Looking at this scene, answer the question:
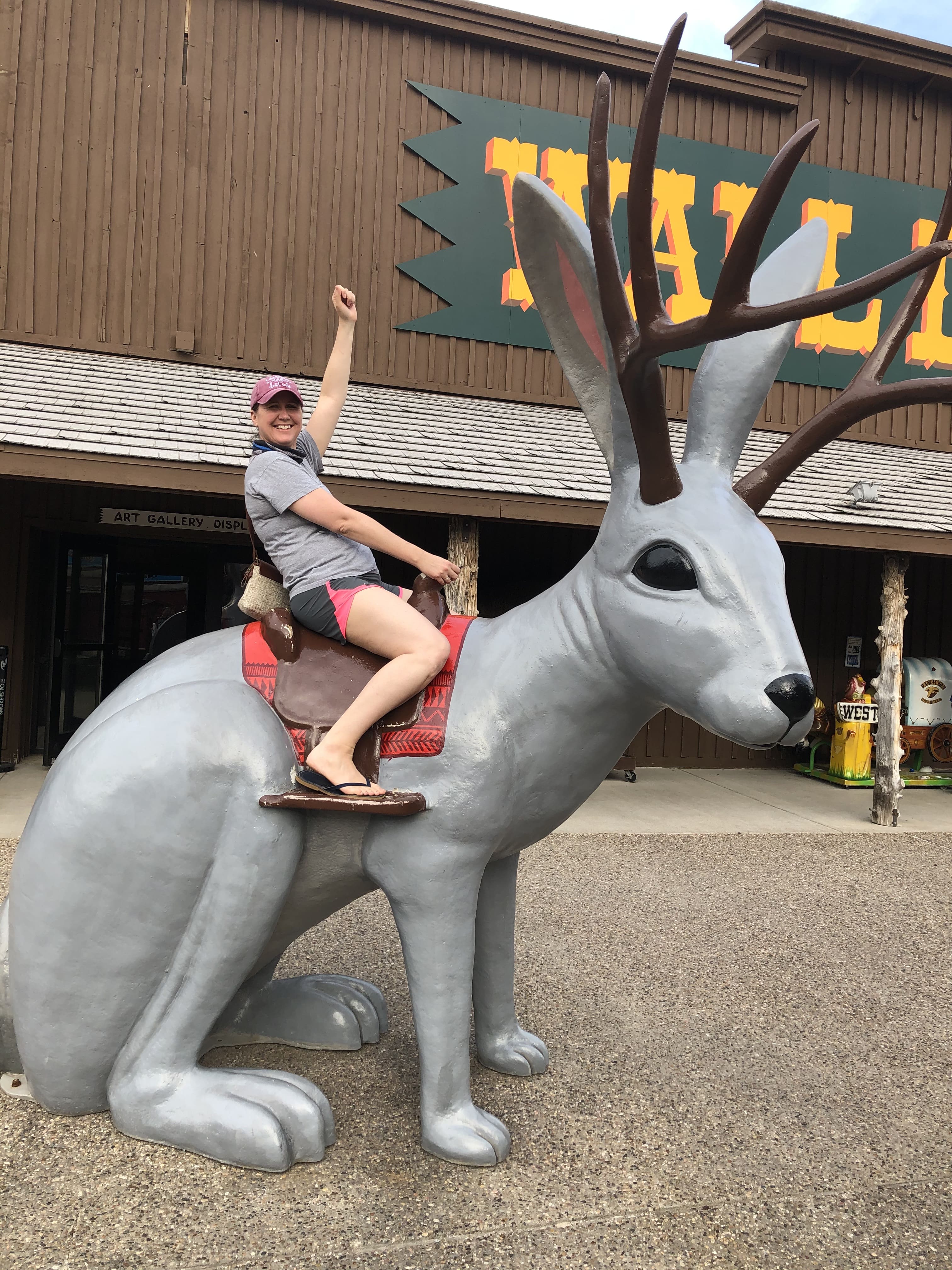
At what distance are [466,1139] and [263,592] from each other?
1.49 m

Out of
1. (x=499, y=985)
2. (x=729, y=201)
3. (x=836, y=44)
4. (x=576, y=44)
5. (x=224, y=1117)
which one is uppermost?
(x=836, y=44)

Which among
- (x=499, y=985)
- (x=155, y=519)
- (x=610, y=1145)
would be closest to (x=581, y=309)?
(x=499, y=985)

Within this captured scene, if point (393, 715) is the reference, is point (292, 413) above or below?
above

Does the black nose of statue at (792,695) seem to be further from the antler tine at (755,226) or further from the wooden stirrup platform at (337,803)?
the wooden stirrup platform at (337,803)

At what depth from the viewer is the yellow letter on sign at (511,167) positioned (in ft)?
28.6

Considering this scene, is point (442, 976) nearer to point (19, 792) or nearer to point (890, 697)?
point (19, 792)

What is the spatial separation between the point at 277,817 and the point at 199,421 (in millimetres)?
5135

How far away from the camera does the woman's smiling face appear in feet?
7.72

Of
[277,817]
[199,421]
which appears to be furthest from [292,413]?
[199,421]

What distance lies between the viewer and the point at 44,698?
27.3 ft

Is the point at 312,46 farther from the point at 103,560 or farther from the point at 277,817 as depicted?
the point at 277,817

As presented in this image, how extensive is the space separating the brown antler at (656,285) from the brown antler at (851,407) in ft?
0.78

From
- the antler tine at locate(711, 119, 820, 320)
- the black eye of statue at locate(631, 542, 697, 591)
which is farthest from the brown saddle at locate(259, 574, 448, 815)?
the antler tine at locate(711, 119, 820, 320)

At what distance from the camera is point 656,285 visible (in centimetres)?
168
